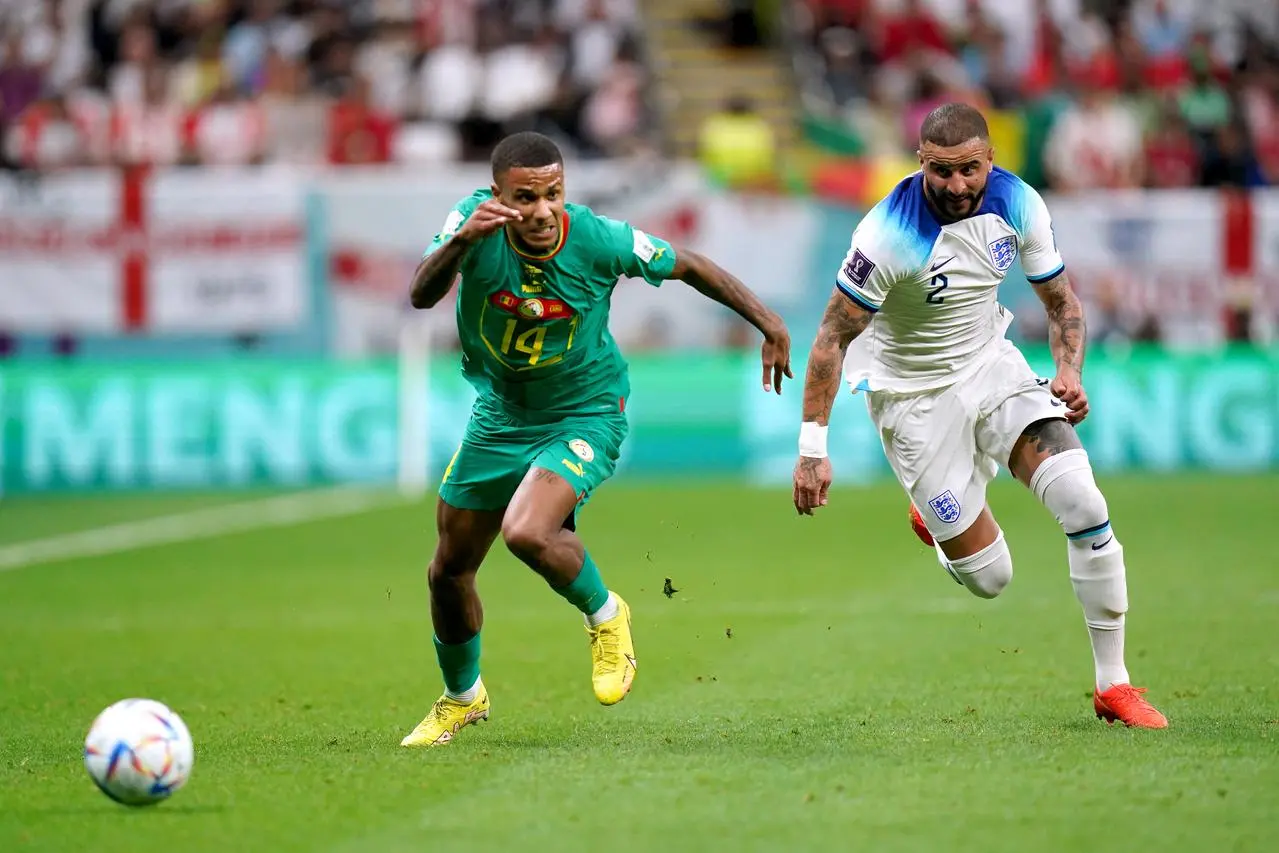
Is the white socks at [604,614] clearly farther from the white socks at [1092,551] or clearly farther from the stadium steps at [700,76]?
the stadium steps at [700,76]

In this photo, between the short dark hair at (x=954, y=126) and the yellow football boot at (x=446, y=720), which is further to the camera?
the yellow football boot at (x=446, y=720)

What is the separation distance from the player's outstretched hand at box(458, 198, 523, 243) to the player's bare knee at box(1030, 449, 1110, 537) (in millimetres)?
2360

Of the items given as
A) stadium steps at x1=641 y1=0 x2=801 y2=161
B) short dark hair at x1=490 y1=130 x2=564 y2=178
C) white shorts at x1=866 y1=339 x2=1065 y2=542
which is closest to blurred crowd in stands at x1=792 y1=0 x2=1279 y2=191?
stadium steps at x1=641 y1=0 x2=801 y2=161

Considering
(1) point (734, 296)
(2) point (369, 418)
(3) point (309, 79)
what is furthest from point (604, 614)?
(3) point (309, 79)

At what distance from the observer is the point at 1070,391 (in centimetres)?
728

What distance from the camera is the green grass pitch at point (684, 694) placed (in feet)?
19.0

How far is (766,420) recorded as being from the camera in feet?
65.0

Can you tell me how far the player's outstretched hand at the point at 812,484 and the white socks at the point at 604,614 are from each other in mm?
842

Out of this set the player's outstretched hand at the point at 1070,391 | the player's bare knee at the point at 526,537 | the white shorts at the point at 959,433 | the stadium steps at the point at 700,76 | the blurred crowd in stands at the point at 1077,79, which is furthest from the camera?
the stadium steps at the point at 700,76

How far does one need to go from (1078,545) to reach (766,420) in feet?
40.0

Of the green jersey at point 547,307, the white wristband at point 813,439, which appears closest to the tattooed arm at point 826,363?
the white wristband at point 813,439

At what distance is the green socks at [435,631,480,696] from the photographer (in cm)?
770

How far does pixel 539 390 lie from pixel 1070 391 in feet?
6.80

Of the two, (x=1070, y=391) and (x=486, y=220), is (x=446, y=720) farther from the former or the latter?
(x=1070, y=391)
